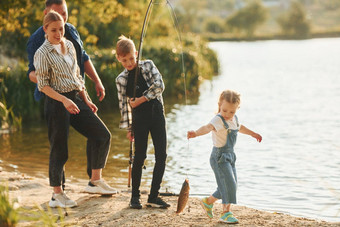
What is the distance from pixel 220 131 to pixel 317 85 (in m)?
17.3

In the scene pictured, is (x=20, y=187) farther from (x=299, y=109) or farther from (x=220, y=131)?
(x=299, y=109)

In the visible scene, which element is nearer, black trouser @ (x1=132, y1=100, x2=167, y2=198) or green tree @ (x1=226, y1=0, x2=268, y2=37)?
black trouser @ (x1=132, y1=100, x2=167, y2=198)

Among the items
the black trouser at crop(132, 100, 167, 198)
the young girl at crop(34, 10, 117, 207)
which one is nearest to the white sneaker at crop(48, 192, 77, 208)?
the young girl at crop(34, 10, 117, 207)

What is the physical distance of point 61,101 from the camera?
5.25 meters

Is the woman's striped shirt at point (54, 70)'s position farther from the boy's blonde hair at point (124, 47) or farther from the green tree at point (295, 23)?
the green tree at point (295, 23)

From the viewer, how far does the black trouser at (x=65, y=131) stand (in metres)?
5.44

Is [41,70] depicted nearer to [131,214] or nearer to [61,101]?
[61,101]

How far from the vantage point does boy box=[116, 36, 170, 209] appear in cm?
533

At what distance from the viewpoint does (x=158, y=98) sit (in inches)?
213

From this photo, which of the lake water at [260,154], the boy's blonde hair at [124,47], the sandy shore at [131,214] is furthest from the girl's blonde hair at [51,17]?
the lake water at [260,154]

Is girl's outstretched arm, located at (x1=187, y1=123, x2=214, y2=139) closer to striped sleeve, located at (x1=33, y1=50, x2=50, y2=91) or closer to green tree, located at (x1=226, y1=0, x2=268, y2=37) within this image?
striped sleeve, located at (x1=33, y1=50, x2=50, y2=91)

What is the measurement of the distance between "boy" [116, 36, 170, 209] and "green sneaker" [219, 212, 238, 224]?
0.70 metres

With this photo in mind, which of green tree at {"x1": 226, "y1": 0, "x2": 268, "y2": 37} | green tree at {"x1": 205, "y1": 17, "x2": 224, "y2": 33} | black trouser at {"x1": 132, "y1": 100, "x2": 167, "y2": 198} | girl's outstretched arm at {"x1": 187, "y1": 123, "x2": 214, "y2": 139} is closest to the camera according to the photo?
girl's outstretched arm at {"x1": 187, "y1": 123, "x2": 214, "y2": 139}

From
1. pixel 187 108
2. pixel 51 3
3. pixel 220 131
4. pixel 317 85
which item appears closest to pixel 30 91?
pixel 187 108
